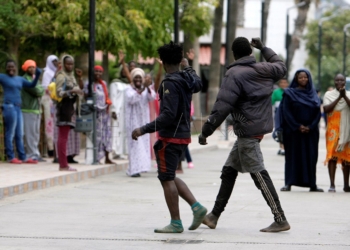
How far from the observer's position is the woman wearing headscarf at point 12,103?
1692 centimetres

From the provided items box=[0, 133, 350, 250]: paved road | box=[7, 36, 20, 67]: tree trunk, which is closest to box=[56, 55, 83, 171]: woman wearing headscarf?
box=[0, 133, 350, 250]: paved road

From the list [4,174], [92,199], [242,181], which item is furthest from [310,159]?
[4,174]

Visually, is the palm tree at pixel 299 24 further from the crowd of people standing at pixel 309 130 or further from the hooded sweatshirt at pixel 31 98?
the crowd of people standing at pixel 309 130

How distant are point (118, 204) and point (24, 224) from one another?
2232 mm

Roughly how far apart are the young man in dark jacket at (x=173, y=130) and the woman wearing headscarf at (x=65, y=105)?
20.7 ft

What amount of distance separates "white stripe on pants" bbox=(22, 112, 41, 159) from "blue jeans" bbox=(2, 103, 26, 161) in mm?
393

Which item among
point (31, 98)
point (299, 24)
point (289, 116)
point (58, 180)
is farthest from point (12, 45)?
point (299, 24)

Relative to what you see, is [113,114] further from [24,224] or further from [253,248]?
[253,248]

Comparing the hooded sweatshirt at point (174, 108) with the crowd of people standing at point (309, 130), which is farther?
the crowd of people standing at point (309, 130)

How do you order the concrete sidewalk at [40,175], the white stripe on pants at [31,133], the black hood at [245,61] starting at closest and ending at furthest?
the black hood at [245,61], the concrete sidewalk at [40,175], the white stripe on pants at [31,133]

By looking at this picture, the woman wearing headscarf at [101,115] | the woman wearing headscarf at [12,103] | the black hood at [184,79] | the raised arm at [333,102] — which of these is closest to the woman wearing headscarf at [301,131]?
the raised arm at [333,102]

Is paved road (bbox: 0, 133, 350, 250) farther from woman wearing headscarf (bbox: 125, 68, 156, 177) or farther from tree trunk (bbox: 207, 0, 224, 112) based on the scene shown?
tree trunk (bbox: 207, 0, 224, 112)

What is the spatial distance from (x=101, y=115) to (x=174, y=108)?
853 centimetres

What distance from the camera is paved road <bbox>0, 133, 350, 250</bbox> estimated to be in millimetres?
8875
